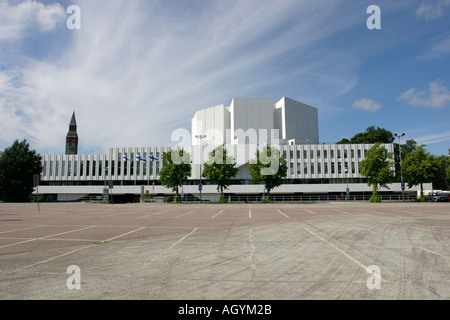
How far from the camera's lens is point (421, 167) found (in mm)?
45219

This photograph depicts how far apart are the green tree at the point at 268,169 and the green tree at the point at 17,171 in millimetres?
44668

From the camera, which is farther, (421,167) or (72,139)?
(72,139)

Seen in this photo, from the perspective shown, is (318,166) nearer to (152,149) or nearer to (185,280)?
(152,149)

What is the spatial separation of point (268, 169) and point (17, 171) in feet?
158

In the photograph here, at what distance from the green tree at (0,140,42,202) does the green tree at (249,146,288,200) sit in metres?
44.7

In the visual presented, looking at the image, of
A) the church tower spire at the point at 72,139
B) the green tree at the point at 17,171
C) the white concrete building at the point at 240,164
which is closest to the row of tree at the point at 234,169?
the green tree at the point at 17,171

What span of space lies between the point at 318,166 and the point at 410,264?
60572 mm

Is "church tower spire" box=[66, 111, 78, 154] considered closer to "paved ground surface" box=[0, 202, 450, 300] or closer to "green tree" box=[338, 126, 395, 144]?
"green tree" box=[338, 126, 395, 144]

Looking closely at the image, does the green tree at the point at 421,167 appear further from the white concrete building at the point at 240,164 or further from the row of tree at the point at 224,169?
the row of tree at the point at 224,169

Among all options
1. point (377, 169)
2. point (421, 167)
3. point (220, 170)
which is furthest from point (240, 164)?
point (421, 167)

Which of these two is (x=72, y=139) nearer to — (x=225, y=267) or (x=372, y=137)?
(x=372, y=137)

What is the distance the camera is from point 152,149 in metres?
68.8

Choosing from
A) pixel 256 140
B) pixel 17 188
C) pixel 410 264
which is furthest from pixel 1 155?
pixel 410 264
